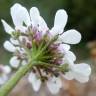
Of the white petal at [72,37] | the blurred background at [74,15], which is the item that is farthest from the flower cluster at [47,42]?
the blurred background at [74,15]

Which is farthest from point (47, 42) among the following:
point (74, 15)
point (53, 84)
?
point (74, 15)

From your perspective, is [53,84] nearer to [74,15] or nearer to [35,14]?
[35,14]

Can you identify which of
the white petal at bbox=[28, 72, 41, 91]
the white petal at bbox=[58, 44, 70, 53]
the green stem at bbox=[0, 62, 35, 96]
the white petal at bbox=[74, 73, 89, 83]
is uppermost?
the white petal at bbox=[58, 44, 70, 53]

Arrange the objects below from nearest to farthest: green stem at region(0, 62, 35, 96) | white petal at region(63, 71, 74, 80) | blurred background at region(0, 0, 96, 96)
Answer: green stem at region(0, 62, 35, 96) < white petal at region(63, 71, 74, 80) < blurred background at region(0, 0, 96, 96)

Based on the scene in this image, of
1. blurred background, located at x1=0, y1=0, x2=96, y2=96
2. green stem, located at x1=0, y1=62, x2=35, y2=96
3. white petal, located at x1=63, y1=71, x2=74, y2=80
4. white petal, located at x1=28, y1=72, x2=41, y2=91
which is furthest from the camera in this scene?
blurred background, located at x1=0, y1=0, x2=96, y2=96

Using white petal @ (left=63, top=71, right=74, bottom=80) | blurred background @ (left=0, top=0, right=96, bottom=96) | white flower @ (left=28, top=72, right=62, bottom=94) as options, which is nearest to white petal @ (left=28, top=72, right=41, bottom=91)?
Result: white flower @ (left=28, top=72, right=62, bottom=94)

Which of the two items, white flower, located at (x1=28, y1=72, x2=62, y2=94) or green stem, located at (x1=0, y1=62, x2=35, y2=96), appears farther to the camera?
white flower, located at (x1=28, y1=72, x2=62, y2=94)

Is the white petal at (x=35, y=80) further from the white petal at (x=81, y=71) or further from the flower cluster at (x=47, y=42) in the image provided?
the white petal at (x=81, y=71)

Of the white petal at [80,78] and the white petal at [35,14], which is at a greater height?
the white petal at [35,14]

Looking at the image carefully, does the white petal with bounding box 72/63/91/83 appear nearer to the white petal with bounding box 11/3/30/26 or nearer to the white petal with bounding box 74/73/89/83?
the white petal with bounding box 74/73/89/83
